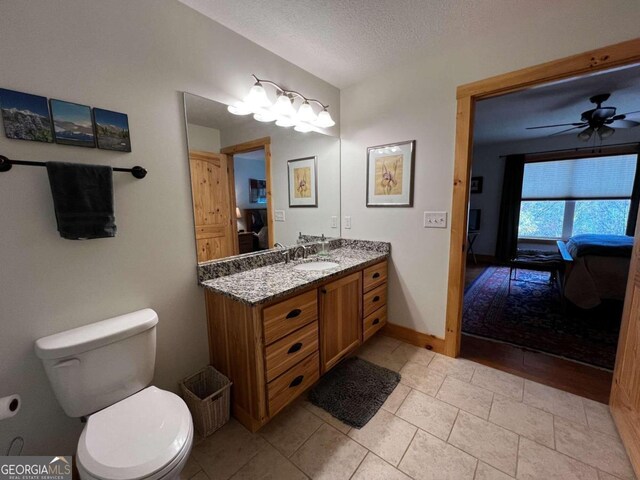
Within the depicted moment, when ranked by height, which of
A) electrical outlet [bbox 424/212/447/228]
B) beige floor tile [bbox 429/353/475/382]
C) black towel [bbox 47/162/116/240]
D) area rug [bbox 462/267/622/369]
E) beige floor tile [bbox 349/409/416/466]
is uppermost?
black towel [bbox 47/162/116/240]

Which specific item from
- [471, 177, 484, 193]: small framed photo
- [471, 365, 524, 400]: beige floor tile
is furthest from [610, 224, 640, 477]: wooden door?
[471, 177, 484, 193]: small framed photo

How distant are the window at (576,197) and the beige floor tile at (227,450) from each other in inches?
233

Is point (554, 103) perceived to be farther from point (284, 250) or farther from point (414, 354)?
point (284, 250)

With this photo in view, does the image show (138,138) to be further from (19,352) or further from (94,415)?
(94,415)

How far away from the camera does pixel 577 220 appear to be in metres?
4.78

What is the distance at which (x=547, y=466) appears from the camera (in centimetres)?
127

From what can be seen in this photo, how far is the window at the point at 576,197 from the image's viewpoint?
4.34 meters

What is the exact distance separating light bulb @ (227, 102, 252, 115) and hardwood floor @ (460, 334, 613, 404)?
2443 millimetres

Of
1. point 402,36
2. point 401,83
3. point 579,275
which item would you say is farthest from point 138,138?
point 579,275

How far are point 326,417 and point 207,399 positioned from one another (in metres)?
0.69

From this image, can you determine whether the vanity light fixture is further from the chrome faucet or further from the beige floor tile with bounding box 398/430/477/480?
the beige floor tile with bounding box 398/430/477/480

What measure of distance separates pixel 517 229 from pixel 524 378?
4.16 metres

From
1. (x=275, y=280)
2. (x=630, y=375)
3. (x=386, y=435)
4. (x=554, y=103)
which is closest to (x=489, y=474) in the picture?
(x=386, y=435)

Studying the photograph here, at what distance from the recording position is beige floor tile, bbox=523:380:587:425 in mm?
1572
